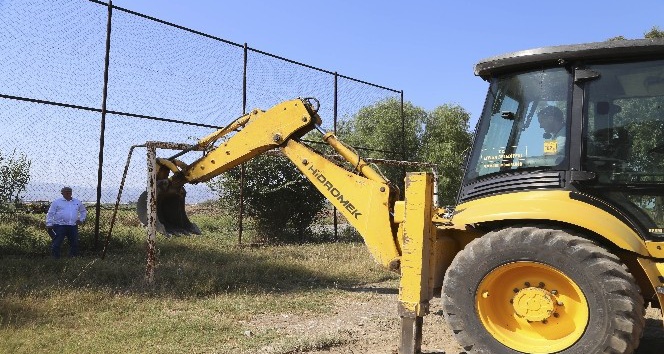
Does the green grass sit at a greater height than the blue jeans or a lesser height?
lesser

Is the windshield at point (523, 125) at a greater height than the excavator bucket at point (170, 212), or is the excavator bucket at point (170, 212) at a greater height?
the windshield at point (523, 125)

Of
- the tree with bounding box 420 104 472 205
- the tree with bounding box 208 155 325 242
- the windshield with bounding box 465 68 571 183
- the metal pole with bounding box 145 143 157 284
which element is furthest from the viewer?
the tree with bounding box 420 104 472 205

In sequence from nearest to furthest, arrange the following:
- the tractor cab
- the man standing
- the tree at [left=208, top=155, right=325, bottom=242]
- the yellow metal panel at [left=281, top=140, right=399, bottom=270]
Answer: the tractor cab < the yellow metal panel at [left=281, top=140, right=399, bottom=270] < the man standing < the tree at [left=208, top=155, right=325, bottom=242]

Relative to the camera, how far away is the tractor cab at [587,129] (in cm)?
402

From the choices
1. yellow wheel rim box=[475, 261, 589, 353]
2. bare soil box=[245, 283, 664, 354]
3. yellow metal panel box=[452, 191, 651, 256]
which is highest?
yellow metal panel box=[452, 191, 651, 256]

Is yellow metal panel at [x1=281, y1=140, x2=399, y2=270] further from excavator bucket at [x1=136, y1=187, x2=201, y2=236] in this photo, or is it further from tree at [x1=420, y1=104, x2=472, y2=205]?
tree at [x1=420, y1=104, x2=472, y2=205]

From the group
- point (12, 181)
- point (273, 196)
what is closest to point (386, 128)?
point (273, 196)

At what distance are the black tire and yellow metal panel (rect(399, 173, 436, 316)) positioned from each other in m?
0.23

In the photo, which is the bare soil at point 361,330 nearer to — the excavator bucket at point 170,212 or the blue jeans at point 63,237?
the excavator bucket at point 170,212

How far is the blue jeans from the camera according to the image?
8.77 metres

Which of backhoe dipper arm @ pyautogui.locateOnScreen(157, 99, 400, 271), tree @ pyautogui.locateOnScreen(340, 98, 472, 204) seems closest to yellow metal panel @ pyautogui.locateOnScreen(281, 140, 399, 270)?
backhoe dipper arm @ pyautogui.locateOnScreen(157, 99, 400, 271)

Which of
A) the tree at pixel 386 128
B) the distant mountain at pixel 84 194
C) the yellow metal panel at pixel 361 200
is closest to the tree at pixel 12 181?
the distant mountain at pixel 84 194

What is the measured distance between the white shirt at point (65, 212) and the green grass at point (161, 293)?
47 cm

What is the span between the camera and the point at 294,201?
13.9m
